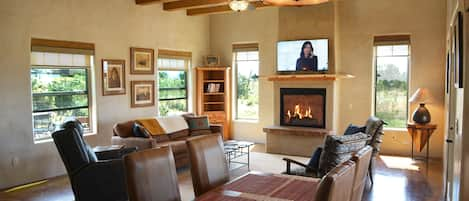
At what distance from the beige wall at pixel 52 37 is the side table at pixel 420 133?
507cm

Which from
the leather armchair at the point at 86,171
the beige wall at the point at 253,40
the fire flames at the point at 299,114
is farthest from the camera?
the beige wall at the point at 253,40

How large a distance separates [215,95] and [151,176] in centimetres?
699

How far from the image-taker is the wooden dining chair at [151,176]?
87.3 inches

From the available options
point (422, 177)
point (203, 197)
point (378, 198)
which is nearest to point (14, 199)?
point (203, 197)

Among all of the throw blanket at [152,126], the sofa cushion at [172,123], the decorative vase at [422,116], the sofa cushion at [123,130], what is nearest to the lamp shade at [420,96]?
the decorative vase at [422,116]

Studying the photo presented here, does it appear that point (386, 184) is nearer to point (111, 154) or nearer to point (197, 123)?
point (197, 123)

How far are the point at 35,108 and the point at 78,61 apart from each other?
105 cm

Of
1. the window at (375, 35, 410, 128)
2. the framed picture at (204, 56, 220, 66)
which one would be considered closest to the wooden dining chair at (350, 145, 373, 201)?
the window at (375, 35, 410, 128)

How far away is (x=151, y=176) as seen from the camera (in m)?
2.34

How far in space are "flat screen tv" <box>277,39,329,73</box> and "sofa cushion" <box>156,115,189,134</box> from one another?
90.0 inches

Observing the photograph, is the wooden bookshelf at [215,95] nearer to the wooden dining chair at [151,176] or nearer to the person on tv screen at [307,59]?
the person on tv screen at [307,59]

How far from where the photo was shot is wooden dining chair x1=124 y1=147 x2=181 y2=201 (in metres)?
2.22

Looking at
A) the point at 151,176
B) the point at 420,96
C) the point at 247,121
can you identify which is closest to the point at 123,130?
the point at 247,121

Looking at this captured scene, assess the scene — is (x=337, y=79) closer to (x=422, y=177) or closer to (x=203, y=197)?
(x=422, y=177)
